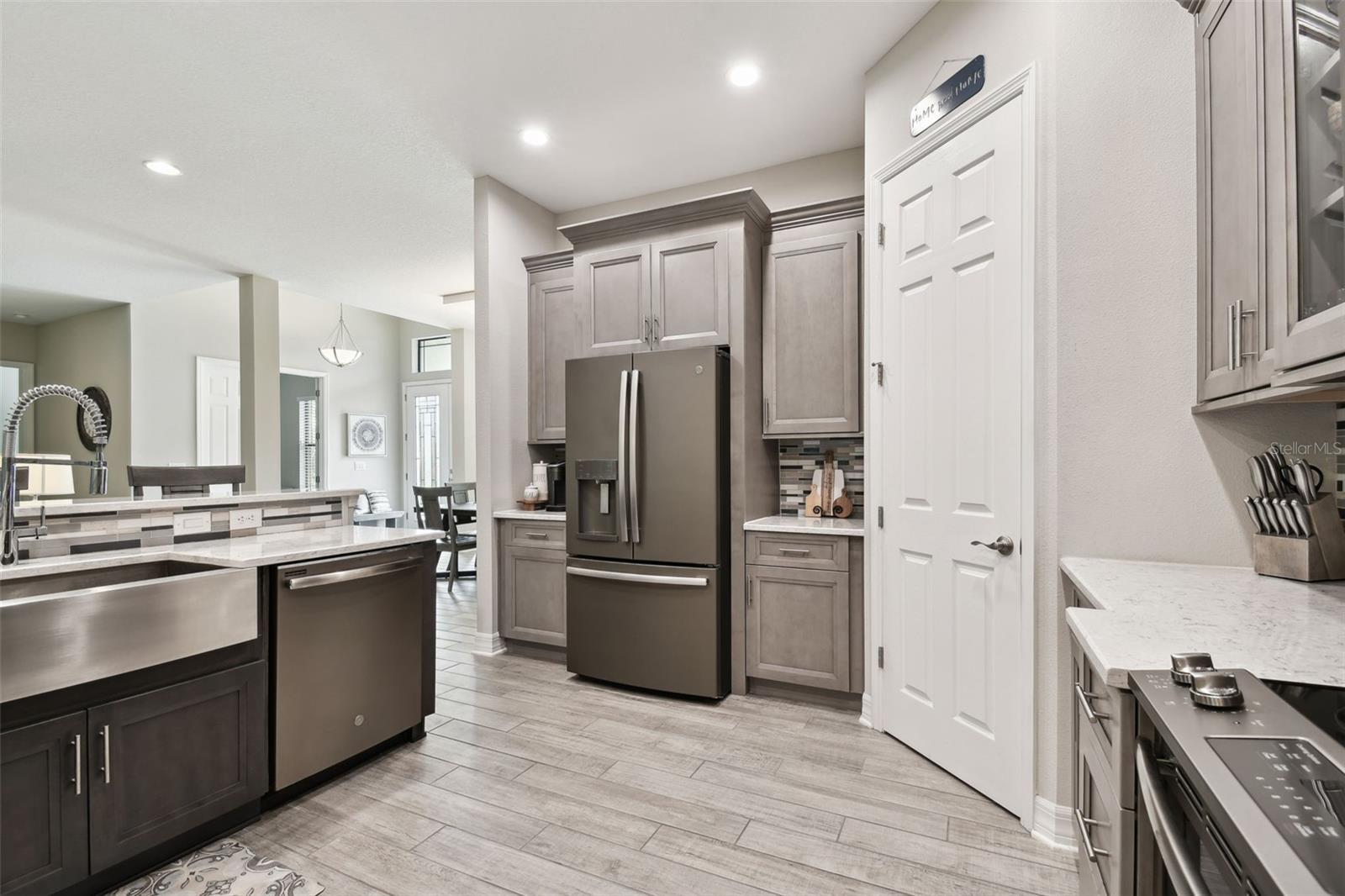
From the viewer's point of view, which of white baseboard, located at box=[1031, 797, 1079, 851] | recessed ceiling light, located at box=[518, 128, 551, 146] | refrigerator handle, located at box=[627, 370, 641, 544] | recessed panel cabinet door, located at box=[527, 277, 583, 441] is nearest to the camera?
white baseboard, located at box=[1031, 797, 1079, 851]

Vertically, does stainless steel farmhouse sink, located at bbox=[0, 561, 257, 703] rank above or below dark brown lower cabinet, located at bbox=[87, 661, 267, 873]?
above

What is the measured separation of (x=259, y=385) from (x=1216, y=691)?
6.80 metres

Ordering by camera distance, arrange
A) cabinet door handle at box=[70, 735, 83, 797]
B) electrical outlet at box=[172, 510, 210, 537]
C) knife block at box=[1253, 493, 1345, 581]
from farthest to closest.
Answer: electrical outlet at box=[172, 510, 210, 537], cabinet door handle at box=[70, 735, 83, 797], knife block at box=[1253, 493, 1345, 581]

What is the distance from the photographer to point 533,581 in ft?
12.3

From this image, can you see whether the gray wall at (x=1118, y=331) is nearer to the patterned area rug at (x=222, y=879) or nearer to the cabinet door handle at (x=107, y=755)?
the patterned area rug at (x=222, y=879)

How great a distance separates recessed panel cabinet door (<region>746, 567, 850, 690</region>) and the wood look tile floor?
199 millimetres

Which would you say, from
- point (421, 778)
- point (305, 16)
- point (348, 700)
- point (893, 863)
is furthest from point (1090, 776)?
point (305, 16)

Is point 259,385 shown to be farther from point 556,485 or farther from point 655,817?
point 655,817

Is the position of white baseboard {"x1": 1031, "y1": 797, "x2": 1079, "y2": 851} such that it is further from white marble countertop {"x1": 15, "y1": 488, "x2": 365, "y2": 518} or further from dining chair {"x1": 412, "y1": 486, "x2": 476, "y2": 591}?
dining chair {"x1": 412, "y1": 486, "x2": 476, "y2": 591}

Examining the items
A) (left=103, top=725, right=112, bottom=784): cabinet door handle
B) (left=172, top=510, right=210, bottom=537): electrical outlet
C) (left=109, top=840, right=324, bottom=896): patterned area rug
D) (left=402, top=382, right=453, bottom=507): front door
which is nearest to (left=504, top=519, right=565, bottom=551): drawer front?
(left=172, top=510, right=210, bottom=537): electrical outlet

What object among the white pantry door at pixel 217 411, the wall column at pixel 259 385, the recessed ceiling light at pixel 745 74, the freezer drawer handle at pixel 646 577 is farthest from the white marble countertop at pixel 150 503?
the white pantry door at pixel 217 411

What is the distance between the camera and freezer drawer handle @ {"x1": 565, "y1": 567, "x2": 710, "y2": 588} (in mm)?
3096

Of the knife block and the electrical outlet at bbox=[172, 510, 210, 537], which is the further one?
the electrical outlet at bbox=[172, 510, 210, 537]

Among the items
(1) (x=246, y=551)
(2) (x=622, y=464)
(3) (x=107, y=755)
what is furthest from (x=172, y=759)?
(2) (x=622, y=464)
